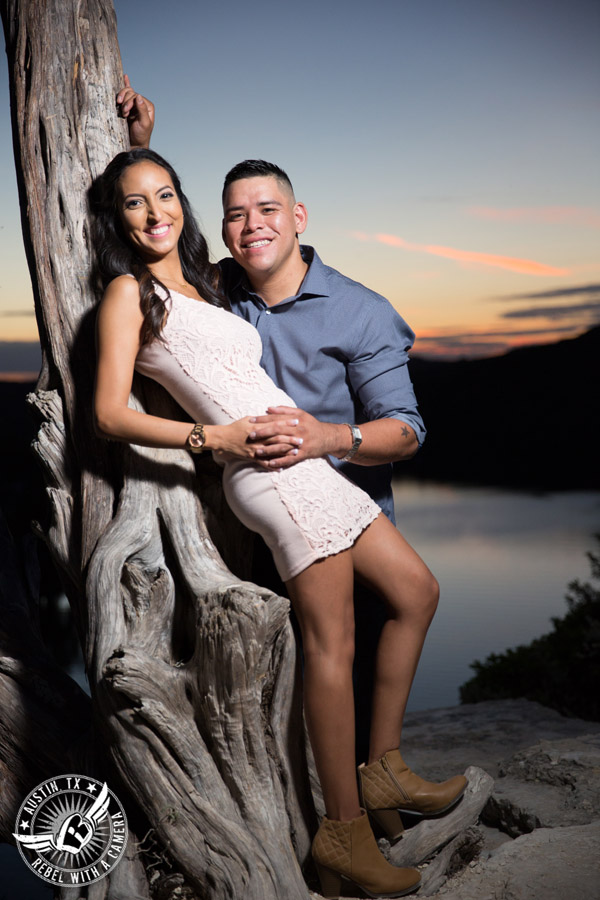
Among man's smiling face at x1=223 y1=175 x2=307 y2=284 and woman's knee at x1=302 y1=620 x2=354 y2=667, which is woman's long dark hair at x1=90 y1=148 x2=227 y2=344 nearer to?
man's smiling face at x1=223 y1=175 x2=307 y2=284

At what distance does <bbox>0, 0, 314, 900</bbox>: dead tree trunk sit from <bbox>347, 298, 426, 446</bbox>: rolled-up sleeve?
1.99 ft

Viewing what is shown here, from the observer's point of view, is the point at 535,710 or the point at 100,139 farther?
the point at 535,710

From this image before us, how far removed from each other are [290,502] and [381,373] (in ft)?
2.18

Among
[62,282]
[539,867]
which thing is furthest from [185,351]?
[539,867]

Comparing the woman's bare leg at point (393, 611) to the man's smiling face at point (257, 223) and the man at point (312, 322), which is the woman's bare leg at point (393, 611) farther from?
the man's smiling face at point (257, 223)

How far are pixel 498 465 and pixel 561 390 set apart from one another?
3.49 ft

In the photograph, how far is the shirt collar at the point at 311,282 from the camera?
9.00ft

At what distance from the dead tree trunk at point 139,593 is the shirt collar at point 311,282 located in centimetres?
50

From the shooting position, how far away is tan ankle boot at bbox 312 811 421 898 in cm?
238

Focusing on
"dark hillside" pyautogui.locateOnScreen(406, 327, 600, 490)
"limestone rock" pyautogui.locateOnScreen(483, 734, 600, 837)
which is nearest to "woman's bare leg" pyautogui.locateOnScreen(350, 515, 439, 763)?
"limestone rock" pyautogui.locateOnScreen(483, 734, 600, 837)

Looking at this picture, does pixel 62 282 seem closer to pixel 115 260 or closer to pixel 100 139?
pixel 115 260

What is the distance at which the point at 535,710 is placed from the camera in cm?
524

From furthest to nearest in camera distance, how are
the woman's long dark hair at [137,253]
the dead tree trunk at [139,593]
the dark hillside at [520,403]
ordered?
the dark hillside at [520,403] → the woman's long dark hair at [137,253] → the dead tree trunk at [139,593]

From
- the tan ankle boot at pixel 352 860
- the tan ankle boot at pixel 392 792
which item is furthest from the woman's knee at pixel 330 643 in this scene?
the tan ankle boot at pixel 352 860
